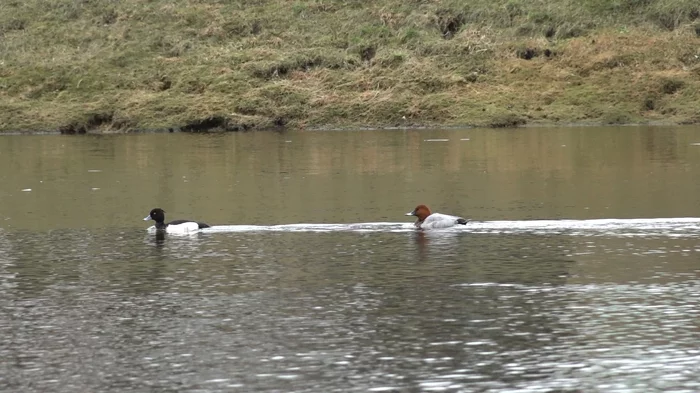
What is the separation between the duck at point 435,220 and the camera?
2014 cm

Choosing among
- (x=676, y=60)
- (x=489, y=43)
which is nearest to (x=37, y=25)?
(x=489, y=43)

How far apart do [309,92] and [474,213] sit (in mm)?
24195

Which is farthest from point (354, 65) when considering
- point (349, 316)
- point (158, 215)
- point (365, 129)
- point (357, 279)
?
point (349, 316)

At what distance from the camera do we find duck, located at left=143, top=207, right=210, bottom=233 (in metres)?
20.8

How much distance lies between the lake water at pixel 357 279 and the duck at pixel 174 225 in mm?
275

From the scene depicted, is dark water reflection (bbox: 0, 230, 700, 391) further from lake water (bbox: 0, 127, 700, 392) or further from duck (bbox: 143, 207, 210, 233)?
duck (bbox: 143, 207, 210, 233)

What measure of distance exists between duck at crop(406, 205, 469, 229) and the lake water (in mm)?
156

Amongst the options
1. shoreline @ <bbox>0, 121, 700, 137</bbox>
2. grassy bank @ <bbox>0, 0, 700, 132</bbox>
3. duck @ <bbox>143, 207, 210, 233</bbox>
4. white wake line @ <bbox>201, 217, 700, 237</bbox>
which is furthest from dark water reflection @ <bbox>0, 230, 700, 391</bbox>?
grassy bank @ <bbox>0, 0, 700, 132</bbox>

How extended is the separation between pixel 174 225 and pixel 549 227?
5.72 meters

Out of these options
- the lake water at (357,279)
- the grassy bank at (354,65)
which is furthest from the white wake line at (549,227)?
the grassy bank at (354,65)

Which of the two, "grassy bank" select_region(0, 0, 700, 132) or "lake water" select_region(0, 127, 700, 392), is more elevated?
"grassy bank" select_region(0, 0, 700, 132)

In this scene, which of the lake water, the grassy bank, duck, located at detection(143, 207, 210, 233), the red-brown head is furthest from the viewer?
the grassy bank

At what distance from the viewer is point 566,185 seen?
26078 mm

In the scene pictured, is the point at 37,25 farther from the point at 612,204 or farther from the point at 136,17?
the point at 612,204
